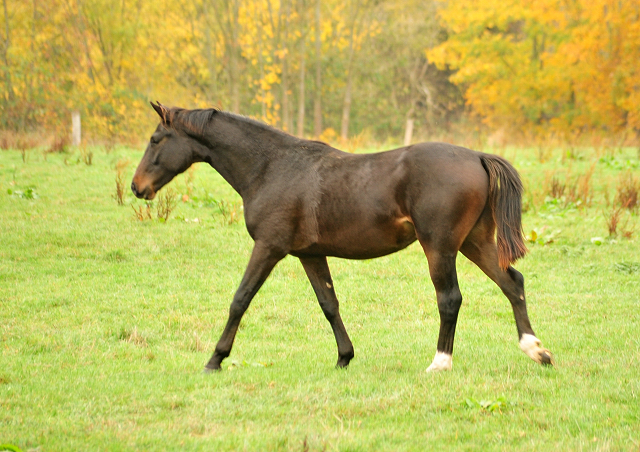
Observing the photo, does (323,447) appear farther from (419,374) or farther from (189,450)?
(419,374)

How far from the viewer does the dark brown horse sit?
5.02 m

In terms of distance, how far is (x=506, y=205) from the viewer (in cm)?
514

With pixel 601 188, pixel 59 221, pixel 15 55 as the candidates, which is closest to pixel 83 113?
pixel 15 55

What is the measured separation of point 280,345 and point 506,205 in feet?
8.60

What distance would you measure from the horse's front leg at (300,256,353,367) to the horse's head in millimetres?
1429

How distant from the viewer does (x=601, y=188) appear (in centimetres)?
1538

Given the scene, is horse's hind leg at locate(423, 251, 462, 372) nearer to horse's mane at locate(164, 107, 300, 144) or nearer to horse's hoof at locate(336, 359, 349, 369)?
horse's hoof at locate(336, 359, 349, 369)

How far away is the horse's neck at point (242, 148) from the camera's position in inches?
222

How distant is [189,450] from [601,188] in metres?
14.1

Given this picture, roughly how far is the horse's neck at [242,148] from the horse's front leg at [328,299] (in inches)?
33.8

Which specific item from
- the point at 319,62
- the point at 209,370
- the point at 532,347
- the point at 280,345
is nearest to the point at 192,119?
the point at 209,370

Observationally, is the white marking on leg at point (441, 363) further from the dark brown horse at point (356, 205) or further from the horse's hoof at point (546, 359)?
the horse's hoof at point (546, 359)

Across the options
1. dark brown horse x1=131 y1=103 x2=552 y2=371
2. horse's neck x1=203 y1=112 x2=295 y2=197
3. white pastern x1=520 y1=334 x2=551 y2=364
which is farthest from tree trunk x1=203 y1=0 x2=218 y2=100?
white pastern x1=520 y1=334 x2=551 y2=364

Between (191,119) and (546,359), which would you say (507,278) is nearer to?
(546,359)
